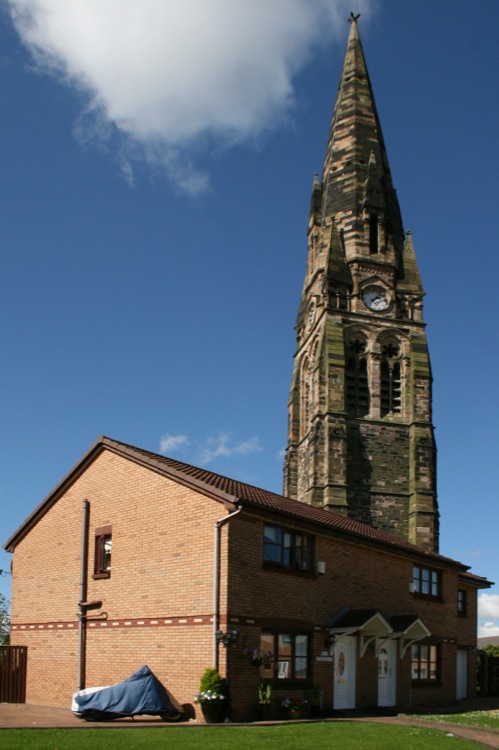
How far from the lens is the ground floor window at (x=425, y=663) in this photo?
89.2 ft

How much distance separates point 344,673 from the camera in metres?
23.7

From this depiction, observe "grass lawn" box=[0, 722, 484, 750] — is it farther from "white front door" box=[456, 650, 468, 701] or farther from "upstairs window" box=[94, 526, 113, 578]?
"white front door" box=[456, 650, 468, 701]

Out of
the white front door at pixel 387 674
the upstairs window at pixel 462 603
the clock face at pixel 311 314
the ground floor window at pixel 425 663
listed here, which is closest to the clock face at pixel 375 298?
the clock face at pixel 311 314

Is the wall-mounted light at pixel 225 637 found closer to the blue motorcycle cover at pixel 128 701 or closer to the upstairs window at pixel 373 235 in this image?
the blue motorcycle cover at pixel 128 701

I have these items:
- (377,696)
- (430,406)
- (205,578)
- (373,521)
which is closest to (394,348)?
(430,406)

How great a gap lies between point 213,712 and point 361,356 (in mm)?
38614

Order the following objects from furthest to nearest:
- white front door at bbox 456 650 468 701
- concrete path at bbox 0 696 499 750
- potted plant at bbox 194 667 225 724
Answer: white front door at bbox 456 650 468 701, potted plant at bbox 194 667 225 724, concrete path at bbox 0 696 499 750

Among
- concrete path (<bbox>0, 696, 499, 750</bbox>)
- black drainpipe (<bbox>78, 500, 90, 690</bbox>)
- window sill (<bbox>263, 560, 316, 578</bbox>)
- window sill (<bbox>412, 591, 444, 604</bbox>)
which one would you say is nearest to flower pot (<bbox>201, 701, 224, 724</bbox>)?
concrete path (<bbox>0, 696, 499, 750</bbox>)

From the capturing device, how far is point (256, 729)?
697 inches

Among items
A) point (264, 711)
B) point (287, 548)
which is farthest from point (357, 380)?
point (264, 711)

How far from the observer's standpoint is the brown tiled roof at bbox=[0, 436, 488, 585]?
21344 mm

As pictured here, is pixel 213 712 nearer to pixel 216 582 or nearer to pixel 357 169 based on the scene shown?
pixel 216 582

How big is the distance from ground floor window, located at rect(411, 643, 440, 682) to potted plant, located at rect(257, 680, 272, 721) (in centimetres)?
829

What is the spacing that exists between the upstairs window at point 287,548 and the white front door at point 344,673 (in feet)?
8.73
